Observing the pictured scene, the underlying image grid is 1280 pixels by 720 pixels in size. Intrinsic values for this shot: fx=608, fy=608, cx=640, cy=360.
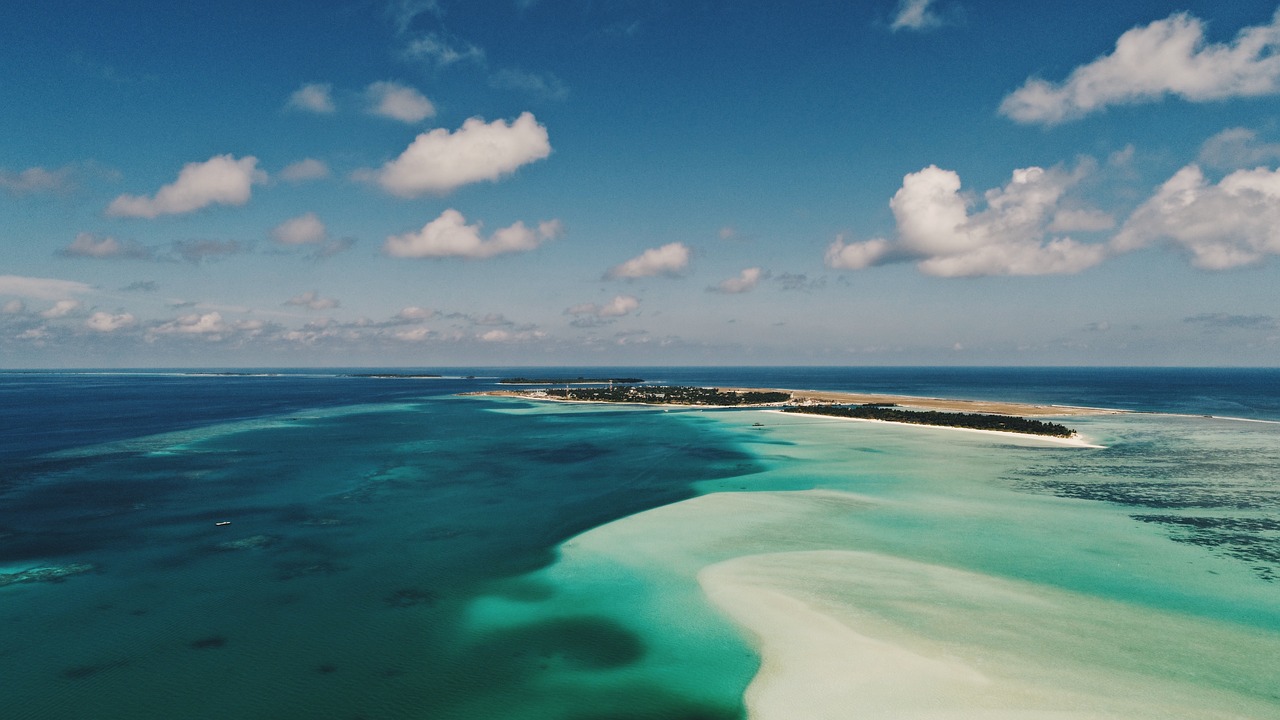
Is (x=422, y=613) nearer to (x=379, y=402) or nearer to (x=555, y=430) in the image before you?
(x=555, y=430)

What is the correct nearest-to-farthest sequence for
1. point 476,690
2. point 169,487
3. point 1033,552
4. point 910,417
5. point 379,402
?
1. point 476,690
2. point 1033,552
3. point 169,487
4. point 910,417
5. point 379,402

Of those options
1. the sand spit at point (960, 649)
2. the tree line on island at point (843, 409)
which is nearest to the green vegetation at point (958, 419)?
the tree line on island at point (843, 409)

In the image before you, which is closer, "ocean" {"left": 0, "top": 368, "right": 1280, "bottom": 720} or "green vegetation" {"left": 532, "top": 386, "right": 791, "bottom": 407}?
"ocean" {"left": 0, "top": 368, "right": 1280, "bottom": 720}

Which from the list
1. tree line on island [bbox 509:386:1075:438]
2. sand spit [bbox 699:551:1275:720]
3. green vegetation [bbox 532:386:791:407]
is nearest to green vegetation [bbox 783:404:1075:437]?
tree line on island [bbox 509:386:1075:438]

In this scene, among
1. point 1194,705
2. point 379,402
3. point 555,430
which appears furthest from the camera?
point 379,402

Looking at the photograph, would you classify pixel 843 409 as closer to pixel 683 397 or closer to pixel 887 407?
pixel 887 407

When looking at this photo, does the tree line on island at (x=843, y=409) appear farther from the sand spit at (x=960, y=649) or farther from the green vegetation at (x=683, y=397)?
the sand spit at (x=960, y=649)

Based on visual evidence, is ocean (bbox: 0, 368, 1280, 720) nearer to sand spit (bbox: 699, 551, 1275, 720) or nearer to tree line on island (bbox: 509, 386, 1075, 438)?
sand spit (bbox: 699, 551, 1275, 720)

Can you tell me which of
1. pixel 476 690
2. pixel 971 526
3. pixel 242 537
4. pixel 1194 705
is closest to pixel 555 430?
pixel 242 537
